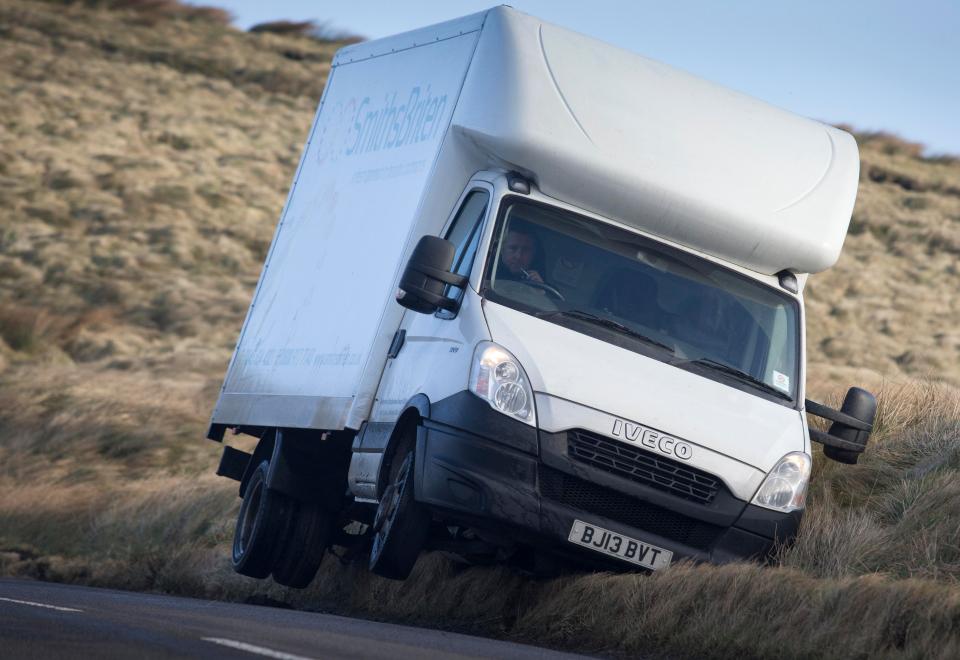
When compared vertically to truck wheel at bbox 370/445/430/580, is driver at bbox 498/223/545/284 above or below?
above

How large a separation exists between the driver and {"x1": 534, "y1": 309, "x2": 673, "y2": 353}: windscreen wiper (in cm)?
26

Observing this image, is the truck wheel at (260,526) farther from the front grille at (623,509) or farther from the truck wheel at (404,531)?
the front grille at (623,509)

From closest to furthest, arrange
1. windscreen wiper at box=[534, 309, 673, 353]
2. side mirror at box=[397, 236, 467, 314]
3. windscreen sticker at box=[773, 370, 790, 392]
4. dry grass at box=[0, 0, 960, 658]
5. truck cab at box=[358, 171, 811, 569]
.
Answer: dry grass at box=[0, 0, 960, 658]
truck cab at box=[358, 171, 811, 569]
side mirror at box=[397, 236, 467, 314]
windscreen wiper at box=[534, 309, 673, 353]
windscreen sticker at box=[773, 370, 790, 392]

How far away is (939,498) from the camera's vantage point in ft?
31.6

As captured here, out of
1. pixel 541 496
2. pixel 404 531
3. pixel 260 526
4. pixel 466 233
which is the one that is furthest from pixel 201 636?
pixel 260 526

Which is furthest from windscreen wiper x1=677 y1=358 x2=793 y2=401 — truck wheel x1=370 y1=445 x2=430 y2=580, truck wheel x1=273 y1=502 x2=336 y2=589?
truck wheel x1=273 y1=502 x2=336 y2=589

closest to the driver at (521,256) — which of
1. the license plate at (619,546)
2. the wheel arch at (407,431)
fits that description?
the wheel arch at (407,431)

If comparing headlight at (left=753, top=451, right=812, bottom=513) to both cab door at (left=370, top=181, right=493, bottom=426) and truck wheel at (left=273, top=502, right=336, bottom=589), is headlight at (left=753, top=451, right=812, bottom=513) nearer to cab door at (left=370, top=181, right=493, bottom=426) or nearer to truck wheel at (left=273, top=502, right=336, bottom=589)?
cab door at (left=370, top=181, right=493, bottom=426)

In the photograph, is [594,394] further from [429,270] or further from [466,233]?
[466,233]

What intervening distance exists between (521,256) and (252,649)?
126 inches

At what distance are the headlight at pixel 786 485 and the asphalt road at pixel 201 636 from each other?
1654 mm

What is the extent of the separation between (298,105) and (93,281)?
73.1 feet

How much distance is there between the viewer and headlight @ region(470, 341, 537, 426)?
835cm

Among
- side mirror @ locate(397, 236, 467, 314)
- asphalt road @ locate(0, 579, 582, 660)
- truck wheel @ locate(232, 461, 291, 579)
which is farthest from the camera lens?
truck wheel @ locate(232, 461, 291, 579)
